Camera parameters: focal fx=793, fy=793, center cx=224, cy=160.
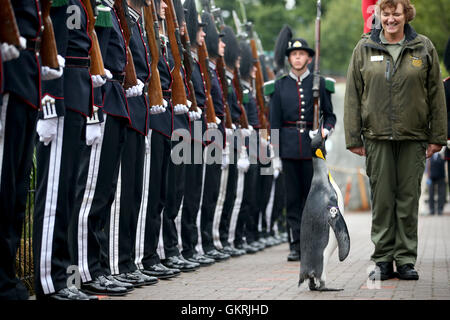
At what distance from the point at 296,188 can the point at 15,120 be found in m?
5.07

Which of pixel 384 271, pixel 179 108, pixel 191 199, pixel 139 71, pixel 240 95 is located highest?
pixel 240 95

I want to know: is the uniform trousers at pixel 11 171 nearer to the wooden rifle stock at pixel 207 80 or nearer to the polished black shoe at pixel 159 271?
the polished black shoe at pixel 159 271

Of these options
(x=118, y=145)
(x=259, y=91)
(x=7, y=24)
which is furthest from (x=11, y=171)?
(x=259, y=91)

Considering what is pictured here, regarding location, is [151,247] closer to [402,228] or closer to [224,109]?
[402,228]

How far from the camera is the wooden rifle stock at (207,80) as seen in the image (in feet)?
28.3

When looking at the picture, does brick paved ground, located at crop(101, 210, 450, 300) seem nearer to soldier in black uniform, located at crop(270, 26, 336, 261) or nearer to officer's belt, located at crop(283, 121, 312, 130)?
soldier in black uniform, located at crop(270, 26, 336, 261)

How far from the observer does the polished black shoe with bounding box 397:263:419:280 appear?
6332mm

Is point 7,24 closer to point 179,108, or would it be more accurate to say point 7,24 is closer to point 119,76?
point 119,76

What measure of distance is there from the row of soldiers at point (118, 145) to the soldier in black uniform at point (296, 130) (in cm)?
68

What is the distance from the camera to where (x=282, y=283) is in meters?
6.45

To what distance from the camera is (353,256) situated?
904 cm
